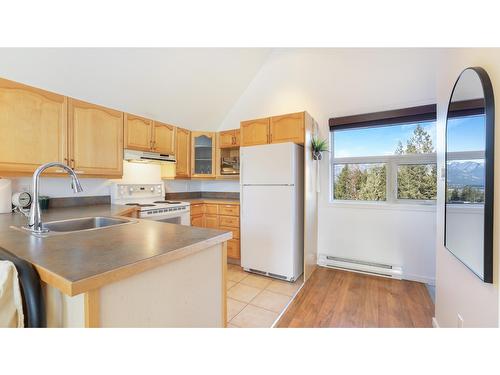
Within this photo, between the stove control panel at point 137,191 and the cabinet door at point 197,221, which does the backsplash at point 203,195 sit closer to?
the stove control panel at point 137,191

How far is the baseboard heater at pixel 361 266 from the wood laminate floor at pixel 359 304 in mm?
77

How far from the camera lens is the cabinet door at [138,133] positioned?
2.61 meters

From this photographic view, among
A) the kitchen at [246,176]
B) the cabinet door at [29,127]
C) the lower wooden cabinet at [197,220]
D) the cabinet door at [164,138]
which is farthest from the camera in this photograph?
the lower wooden cabinet at [197,220]

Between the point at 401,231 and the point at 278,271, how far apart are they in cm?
158

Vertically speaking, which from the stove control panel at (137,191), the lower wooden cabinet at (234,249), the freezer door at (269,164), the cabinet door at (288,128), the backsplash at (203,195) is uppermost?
the cabinet door at (288,128)

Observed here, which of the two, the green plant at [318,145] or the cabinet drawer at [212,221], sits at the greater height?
the green plant at [318,145]

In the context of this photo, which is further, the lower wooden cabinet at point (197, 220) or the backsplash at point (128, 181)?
the lower wooden cabinet at point (197, 220)

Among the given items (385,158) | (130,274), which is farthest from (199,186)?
(130,274)

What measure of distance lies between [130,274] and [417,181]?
3092 millimetres

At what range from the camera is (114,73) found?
228 cm

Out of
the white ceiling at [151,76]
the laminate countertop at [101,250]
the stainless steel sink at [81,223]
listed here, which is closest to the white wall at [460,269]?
the laminate countertop at [101,250]
